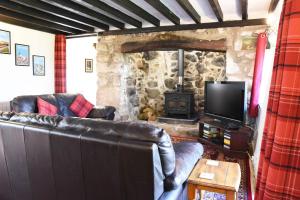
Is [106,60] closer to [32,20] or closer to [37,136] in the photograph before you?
[32,20]

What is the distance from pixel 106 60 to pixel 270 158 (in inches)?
178

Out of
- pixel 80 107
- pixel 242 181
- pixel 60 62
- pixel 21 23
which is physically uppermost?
pixel 21 23

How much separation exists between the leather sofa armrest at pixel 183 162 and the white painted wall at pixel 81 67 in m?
4.30

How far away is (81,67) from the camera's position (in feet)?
19.6

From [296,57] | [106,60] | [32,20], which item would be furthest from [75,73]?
[296,57]

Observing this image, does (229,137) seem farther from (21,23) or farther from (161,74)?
(21,23)

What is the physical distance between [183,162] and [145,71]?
4.16m

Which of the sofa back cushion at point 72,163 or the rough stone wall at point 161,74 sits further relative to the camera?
the rough stone wall at point 161,74

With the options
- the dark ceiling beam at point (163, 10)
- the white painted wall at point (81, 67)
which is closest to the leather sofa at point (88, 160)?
the dark ceiling beam at point (163, 10)

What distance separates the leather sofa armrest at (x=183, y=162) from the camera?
1492mm

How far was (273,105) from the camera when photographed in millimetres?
1378

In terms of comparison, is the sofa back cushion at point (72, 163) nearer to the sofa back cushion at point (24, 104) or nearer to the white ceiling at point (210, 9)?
the sofa back cushion at point (24, 104)

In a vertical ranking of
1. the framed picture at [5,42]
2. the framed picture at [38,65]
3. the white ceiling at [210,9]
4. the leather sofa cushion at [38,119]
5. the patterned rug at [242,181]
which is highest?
the white ceiling at [210,9]

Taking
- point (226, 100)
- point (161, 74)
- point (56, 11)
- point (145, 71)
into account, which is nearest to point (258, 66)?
point (226, 100)
